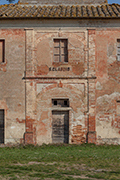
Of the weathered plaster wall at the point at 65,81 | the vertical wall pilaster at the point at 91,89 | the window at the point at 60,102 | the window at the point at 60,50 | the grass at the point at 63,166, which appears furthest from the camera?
the window at the point at 60,50

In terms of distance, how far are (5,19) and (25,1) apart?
356 centimetres

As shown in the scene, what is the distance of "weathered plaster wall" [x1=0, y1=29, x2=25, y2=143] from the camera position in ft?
42.4

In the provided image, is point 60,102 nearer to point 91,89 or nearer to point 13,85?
point 91,89

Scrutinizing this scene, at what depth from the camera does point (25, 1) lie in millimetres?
16094

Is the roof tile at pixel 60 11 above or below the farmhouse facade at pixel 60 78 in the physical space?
above

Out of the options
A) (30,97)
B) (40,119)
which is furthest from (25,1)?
(40,119)

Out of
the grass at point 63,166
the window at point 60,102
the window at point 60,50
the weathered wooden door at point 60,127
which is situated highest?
the window at point 60,50

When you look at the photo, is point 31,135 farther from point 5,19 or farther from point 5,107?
point 5,19

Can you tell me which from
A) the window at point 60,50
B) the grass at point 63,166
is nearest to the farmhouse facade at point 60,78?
the window at point 60,50

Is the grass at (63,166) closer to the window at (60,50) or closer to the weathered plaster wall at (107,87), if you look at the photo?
the weathered plaster wall at (107,87)

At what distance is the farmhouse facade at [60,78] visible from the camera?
1284 cm

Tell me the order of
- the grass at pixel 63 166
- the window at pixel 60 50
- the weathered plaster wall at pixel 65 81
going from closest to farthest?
the grass at pixel 63 166 < the weathered plaster wall at pixel 65 81 < the window at pixel 60 50

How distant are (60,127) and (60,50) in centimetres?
393

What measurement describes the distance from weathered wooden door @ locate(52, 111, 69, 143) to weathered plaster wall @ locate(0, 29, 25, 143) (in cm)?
156
